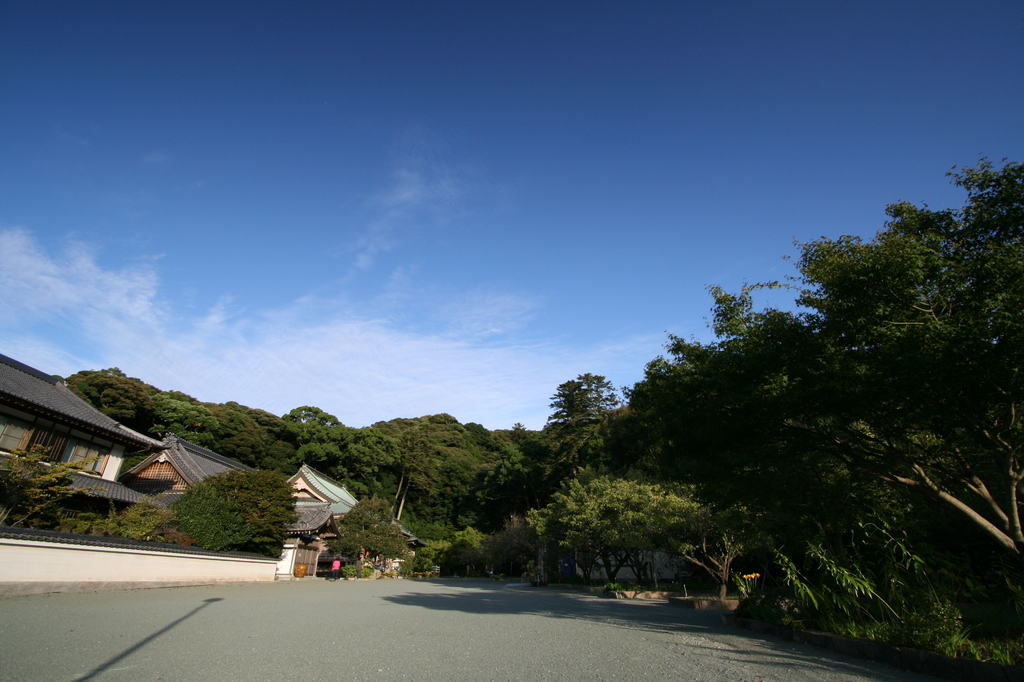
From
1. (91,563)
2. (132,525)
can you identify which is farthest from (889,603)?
(132,525)

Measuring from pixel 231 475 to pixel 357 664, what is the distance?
17887 mm

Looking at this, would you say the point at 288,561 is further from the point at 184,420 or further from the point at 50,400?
the point at 184,420

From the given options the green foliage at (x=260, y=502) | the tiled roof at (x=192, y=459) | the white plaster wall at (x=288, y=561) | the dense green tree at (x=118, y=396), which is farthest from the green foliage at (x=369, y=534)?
the dense green tree at (x=118, y=396)

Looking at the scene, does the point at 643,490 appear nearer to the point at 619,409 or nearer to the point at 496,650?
the point at 496,650

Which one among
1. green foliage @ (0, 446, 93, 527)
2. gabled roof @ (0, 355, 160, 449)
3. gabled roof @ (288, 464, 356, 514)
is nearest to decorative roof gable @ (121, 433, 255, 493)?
gabled roof @ (0, 355, 160, 449)

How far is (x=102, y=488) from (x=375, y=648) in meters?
18.6

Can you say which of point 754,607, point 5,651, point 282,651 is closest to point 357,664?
point 282,651

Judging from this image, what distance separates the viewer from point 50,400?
18.0 metres

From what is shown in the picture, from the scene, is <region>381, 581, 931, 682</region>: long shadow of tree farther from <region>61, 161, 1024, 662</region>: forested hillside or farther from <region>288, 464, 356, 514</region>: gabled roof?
<region>288, 464, 356, 514</region>: gabled roof

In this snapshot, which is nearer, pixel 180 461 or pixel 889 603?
pixel 889 603

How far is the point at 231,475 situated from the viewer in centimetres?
1950

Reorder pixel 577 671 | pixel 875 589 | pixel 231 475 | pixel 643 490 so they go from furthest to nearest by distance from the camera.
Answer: pixel 231 475
pixel 643 490
pixel 875 589
pixel 577 671

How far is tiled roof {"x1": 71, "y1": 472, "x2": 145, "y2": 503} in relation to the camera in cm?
1712

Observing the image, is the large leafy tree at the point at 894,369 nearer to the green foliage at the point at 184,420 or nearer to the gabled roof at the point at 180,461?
the gabled roof at the point at 180,461
